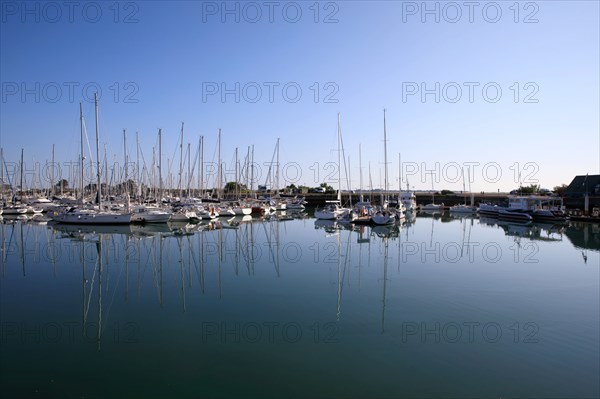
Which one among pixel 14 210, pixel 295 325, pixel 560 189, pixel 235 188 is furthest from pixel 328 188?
pixel 295 325

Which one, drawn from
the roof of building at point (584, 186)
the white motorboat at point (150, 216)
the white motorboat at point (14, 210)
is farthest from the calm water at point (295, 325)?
the roof of building at point (584, 186)

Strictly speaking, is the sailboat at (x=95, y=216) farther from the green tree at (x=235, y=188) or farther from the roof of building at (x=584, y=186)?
the roof of building at (x=584, y=186)

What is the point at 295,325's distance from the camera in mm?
11711

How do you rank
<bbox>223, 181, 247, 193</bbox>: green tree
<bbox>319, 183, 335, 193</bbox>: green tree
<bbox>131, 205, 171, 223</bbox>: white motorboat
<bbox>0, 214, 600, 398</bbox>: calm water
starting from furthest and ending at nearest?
<bbox>319, 183, 335, 193</bbox>: green tree → <bbox>223, 181, 247, 193</bbox>: green tree → <bbox>131, 205, 171, 223</bbox>: white motorboat → <bbox>0, 214, 600, 398</bbox>: calm water

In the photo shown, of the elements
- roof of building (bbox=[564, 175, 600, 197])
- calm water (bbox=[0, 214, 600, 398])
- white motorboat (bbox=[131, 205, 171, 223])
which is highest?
roof of building (bbox=[564, 175, 600, 197])

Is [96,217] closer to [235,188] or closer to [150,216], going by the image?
[150,216]

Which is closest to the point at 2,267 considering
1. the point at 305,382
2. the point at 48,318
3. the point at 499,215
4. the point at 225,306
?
the point at 48,318

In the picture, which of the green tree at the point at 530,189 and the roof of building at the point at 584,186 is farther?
the green tree at the point at 530,189

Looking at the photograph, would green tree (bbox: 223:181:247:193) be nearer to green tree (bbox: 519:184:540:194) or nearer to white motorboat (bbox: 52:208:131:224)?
white motorboat (bbox: 52:208:131:224)

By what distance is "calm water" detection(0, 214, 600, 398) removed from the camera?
8.30 meters

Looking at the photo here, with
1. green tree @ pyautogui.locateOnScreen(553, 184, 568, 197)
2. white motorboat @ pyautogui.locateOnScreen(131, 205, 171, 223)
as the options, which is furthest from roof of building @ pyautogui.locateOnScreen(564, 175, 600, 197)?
white motorboat @ pyautogui.locateOnScreen(131, 205, 171, 223)

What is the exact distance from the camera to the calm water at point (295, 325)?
830cm

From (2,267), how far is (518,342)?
871 inches

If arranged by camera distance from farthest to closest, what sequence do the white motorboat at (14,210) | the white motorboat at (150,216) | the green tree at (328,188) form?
1. the green tree at (328,188)
2. the white motorboat at (14,210)
3. the white motorboat at (150,216)
